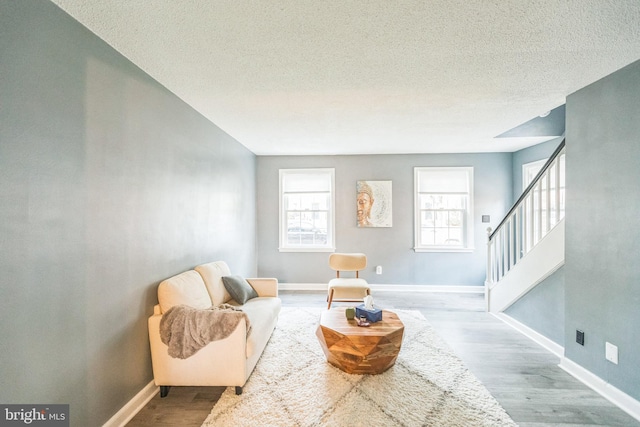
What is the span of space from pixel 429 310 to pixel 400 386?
2.18m

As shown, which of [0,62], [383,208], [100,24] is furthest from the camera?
[383,208]

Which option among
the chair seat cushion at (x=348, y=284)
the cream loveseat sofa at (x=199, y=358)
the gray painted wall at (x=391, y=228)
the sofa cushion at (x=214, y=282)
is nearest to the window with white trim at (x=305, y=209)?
the gray painted wall at (x=391, y=228)

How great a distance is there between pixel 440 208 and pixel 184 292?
4.56 meters

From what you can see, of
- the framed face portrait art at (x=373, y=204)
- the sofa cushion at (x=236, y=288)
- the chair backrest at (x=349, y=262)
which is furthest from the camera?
the framed face portrait art at (x=373, y=204)

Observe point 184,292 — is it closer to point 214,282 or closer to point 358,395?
point 214,282

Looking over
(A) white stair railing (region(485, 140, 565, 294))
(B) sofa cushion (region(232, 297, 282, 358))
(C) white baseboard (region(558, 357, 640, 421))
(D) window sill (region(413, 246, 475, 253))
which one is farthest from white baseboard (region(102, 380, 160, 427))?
(D) window sill (region(413, 246, 475, 253))

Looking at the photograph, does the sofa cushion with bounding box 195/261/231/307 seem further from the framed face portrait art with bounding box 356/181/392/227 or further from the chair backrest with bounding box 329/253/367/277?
the framed face portrait art with bounding box 356/181/392/227

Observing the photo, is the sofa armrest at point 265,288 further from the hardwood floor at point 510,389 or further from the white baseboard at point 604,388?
the white baseboard at point 604,388

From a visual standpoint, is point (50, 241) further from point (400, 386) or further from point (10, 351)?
point (400, 386)

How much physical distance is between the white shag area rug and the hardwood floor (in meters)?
0.14

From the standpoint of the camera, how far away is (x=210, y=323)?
2.18 metres

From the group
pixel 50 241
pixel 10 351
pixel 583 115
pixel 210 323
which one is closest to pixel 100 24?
pixel 50 241

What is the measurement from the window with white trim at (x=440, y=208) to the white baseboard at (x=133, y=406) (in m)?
4.42

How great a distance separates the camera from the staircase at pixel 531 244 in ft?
10.0
